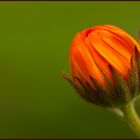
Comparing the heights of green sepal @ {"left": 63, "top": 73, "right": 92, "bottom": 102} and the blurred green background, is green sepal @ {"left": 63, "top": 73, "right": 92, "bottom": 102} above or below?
above

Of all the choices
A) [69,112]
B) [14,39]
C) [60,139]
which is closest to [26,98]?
[69,112]

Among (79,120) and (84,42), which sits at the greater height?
(84,42)

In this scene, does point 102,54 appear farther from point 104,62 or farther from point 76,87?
point 76,87

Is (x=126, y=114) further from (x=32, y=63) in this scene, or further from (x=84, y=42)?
(x=32, y=63)

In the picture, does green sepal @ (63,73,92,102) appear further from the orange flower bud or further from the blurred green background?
the blurred green background

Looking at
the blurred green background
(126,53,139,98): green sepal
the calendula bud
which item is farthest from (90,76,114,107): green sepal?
the blurred green background
